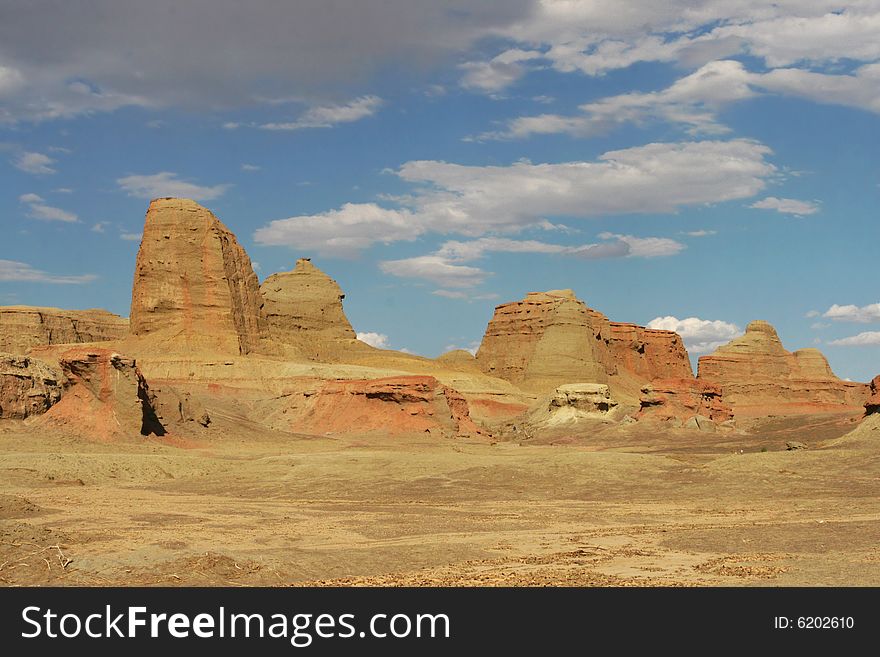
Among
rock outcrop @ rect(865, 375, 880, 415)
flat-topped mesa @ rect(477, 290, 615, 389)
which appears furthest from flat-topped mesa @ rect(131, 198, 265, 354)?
rock outcrop @ rect(865, 375, 880, 415)

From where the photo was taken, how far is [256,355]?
95250 mm

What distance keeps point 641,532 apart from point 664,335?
128444mm

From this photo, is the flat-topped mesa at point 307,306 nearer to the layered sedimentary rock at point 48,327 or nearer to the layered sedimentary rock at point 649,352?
the layered sedimentary rock at point 48,327

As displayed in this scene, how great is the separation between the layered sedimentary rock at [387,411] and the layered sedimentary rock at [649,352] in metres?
75.0

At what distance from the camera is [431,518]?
26.4 m

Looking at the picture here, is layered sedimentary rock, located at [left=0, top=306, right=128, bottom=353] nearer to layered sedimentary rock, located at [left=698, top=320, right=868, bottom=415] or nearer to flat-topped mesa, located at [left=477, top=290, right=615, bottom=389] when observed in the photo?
flat-topped mesa, located at [left=477, top=290, right=615, bottom=389]

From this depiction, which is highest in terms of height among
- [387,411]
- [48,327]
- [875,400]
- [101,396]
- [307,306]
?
[307,306]

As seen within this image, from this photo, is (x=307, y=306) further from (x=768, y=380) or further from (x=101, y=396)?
(x=101, y=396)

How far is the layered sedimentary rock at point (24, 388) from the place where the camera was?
47531 millimetres

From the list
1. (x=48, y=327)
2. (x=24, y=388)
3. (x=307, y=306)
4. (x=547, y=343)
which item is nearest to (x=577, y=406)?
(x=547, y=343)

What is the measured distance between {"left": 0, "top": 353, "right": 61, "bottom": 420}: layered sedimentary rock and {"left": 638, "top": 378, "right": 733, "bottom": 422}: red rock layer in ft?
143

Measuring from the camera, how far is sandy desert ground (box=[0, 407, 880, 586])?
15.9m

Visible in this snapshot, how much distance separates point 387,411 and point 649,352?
86783mm
